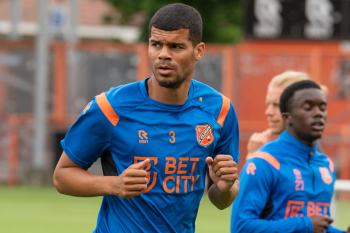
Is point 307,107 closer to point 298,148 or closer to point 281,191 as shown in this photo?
point 298,148

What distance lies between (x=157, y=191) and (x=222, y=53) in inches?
433

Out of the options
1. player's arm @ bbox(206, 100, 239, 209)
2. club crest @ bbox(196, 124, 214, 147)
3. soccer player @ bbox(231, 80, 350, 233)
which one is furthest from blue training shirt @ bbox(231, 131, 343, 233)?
club crest @ bbox(196, 124, 214, 147)

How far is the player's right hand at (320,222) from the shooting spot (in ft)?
12.2

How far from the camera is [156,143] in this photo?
10.6 ft

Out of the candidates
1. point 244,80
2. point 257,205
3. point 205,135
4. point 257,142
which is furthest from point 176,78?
point 244,80

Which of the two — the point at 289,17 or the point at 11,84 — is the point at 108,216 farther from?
the point at 289,17

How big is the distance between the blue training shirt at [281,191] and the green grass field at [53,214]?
5.17m

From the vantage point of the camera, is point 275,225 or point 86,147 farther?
point 275,225

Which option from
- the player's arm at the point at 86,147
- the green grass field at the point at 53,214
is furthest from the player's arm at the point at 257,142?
the green grass field at the point at 53,214

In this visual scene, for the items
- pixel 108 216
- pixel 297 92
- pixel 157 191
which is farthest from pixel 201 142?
pixel 297 92

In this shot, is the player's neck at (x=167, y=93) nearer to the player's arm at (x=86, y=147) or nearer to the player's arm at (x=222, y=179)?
the player's arm at (x=86, y=147)

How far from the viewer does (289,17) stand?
1572 centimetres

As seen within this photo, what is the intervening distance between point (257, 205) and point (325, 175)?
0.55 metres

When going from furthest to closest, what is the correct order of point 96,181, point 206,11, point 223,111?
point 206,11
point 223,111
point 96,181
